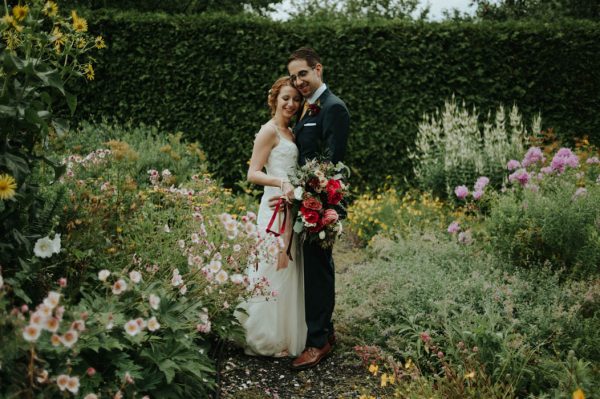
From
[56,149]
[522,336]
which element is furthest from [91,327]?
[56,149]

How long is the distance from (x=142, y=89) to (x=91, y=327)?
651cm

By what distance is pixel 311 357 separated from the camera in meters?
3.72

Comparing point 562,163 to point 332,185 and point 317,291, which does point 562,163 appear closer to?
point 332,185

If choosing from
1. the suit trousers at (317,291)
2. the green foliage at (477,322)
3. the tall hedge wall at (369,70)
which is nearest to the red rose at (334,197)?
the suit trousers at (317,291)

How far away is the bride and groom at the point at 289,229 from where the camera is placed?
12.1 ft

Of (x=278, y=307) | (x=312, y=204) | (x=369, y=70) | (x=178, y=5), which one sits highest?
(x=178, y=5)

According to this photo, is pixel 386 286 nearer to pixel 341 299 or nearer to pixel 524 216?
pixel 341 299

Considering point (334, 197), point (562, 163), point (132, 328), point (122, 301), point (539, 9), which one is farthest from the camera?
point (539, 9)

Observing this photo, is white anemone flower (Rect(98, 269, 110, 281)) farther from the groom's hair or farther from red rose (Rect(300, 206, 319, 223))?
the groom's hair

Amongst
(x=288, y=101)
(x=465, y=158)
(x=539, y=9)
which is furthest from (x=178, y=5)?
(x=288, y=101)

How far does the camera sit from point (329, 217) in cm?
351

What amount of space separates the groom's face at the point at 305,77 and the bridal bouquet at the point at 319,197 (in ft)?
1.73

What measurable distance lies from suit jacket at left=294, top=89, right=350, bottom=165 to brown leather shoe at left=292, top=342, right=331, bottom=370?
1283mm

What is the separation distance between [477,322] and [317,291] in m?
1.04
